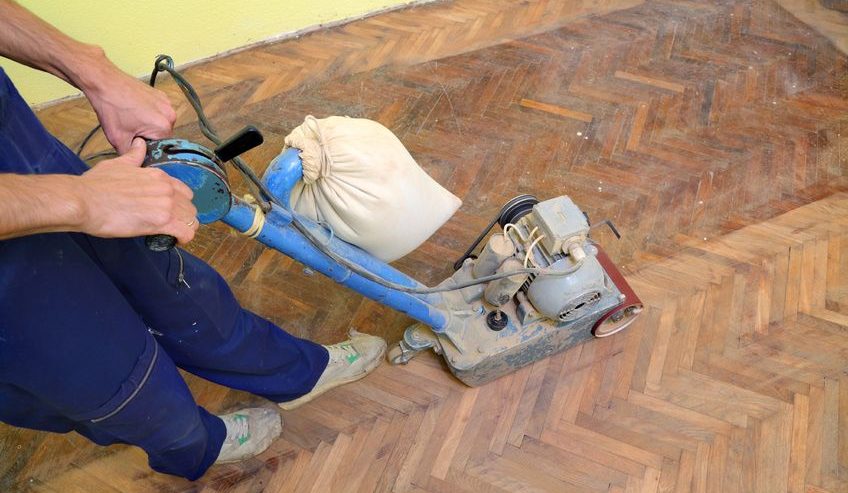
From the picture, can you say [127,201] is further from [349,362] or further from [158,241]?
[349,362]

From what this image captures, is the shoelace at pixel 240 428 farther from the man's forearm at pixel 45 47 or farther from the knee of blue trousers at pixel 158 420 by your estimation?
the man's forearm at pixel 45 47

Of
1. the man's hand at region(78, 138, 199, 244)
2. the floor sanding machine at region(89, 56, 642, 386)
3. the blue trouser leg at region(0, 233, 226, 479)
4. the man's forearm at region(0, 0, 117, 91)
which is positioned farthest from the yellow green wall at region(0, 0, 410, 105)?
the man's hand at region(78, 138, 199, 244)

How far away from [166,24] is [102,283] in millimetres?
2320

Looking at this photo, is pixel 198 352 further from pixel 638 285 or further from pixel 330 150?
pixel 638 285

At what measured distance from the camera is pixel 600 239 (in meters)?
2.27

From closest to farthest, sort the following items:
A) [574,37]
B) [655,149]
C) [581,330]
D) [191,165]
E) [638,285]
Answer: [191,165] → [581,330] → [638,285] → [655,149] → [574,37]

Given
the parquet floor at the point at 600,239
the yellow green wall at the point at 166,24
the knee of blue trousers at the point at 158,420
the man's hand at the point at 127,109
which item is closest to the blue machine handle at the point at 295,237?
the man's hand at the point at 127,109

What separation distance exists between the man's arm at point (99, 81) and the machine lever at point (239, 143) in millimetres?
187

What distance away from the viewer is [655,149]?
8.43 feet

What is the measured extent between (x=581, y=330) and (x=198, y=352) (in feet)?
3.91

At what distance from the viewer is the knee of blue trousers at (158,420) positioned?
1.18m

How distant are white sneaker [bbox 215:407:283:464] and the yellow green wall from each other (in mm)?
2168

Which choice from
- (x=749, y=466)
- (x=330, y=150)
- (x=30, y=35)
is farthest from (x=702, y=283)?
(x=30, y=35)

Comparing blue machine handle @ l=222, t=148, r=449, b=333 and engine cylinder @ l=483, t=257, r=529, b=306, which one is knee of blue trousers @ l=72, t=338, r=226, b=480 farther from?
engine cylinder @ l=483, t=257, r=529, b=306
